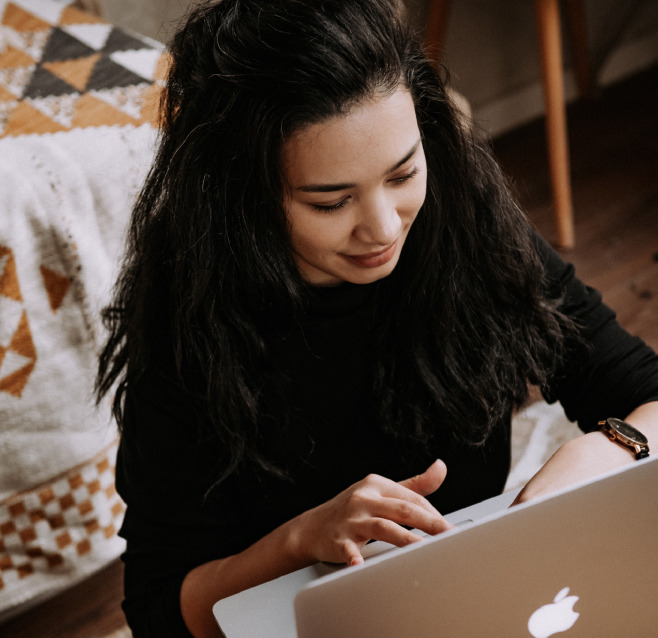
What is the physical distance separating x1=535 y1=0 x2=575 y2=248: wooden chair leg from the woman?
118cm

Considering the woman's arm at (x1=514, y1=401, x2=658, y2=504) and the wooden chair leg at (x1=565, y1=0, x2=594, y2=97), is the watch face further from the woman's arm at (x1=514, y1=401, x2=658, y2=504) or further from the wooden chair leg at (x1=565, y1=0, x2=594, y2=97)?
the wooden chair leg at (x1=565, y1=0, x2=594, y2=97)

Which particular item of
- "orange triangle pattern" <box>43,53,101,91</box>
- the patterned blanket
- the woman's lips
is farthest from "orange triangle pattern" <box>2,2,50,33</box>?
the woman's lips

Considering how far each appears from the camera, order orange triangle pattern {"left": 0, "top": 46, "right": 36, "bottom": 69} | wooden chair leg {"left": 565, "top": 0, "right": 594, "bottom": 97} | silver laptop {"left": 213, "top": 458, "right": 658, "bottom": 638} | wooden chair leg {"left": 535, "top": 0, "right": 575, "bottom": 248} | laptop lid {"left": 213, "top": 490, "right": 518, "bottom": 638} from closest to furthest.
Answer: silver laptop {"left": 213, "top": 458, "right": 658, "bottom": 638}, laptop lid {"left": 213, "top": 490, "right": 518, "bottom": 638}, orange triangle pattern {"left": 0, "top": 46, "right": 36, "bottom": 69}, wooden chair leg {"left": 535, "top": 0, "right": 575, "bottom": 248}, wooden chair leg {"left": 565, "top": 0, "right": 594, "bottom": 97}

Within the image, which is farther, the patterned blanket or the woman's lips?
the patterned blanket

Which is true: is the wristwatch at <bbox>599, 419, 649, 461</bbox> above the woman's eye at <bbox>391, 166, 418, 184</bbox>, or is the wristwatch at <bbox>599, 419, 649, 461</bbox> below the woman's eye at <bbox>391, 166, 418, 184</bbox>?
below

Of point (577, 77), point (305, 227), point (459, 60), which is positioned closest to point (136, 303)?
point (305, 227)

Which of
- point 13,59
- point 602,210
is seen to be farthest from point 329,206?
point 602,210

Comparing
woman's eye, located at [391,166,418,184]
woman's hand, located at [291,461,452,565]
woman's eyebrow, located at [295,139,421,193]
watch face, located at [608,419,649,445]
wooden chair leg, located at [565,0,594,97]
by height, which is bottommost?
watch face, located at [608,419,649,445]

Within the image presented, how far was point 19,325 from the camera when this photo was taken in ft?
4.28

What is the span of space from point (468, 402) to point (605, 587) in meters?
0.39

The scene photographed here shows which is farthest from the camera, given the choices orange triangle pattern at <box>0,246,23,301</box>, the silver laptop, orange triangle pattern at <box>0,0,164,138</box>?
orange triangle pattern at <box>0,0,164,138</box>

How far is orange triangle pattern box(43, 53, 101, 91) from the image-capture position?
5.11 ft

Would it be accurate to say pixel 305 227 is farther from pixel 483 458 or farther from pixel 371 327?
pixel 483 458

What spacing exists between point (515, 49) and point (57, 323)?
1.97 metres
